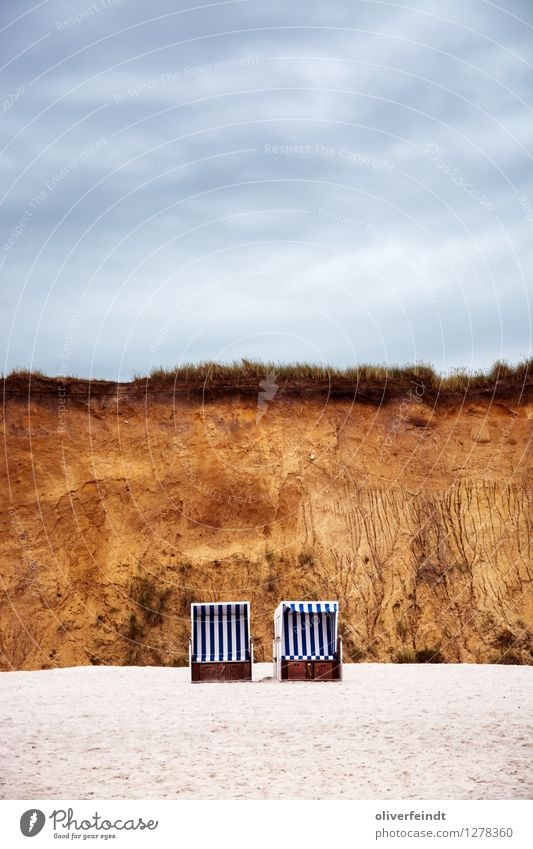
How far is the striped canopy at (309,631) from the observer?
1905 cm

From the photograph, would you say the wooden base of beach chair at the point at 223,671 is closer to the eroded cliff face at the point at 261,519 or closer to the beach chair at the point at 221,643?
the beach chair at the point at 221,643

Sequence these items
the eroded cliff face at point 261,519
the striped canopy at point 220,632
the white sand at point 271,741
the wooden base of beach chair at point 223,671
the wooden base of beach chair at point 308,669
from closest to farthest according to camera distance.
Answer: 1. the white sand at point 271,741
2. the wooden base of beach chair at point 308,669
3. the wooden base of beach chair at point 223,671
4. the striped canopy at point 220,632
5. the eroded cliff face at point 261,519

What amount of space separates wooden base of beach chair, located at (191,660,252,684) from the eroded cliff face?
256 inches

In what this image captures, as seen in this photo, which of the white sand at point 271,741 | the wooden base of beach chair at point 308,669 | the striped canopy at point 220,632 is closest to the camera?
the white sand at point 271,741

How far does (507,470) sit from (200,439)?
9131 millimetres

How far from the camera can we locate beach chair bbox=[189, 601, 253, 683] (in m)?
19.0

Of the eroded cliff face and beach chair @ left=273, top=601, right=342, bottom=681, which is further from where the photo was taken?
the eroded cliff face

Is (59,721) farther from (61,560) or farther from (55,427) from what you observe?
(55,427)

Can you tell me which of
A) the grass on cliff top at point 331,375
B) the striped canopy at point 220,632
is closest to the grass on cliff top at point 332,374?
the grass on cliff top at point 331,375

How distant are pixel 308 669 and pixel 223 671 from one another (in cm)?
171

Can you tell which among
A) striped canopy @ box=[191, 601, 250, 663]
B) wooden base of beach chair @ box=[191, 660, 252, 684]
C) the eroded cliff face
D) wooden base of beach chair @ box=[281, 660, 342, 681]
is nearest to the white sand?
wooden base of beach chair @ box=[281, 660, 342, 681]

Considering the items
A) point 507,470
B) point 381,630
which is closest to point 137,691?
point 381,630

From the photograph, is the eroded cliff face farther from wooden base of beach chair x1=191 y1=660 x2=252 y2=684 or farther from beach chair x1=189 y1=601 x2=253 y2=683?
wooden base of beach chair x1=191 y1=660 x2=252 y2=684

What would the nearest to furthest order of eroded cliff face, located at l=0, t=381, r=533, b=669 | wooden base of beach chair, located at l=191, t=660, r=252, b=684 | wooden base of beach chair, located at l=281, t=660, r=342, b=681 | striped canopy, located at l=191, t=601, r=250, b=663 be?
wooden base of beach chair, located at l=281, t=660, r=342, b=681
wooden base of beach chair, located at l=191, t=660, r=252, b=684
striped canopy, located at l=191, t=601, r=250, b=663
eroded cliff face, located at l=0, t=381, r=533, b=669
